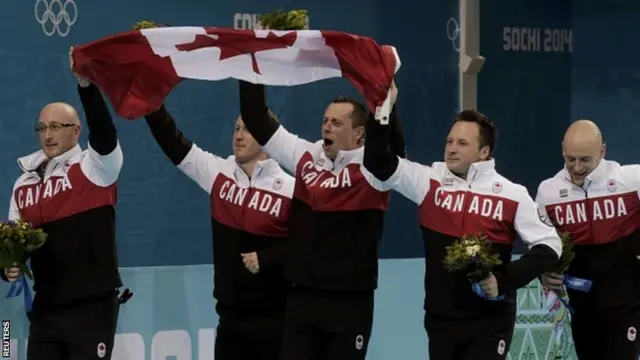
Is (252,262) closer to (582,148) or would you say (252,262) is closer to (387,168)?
(387,168)

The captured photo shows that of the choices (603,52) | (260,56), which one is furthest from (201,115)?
(603,52)

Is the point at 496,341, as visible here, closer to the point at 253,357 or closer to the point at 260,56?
the point at 253,357

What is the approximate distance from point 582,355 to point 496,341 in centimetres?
120

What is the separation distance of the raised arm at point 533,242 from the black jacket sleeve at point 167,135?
1.90m

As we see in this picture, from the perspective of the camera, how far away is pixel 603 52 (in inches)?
475

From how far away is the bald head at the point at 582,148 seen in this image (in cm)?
700

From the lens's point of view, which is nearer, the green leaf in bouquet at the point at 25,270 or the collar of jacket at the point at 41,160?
the green leaf in bouquet at the point at 25,270

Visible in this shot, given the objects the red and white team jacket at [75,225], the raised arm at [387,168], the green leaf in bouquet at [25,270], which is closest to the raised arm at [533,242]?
the raised arm at [387,168]

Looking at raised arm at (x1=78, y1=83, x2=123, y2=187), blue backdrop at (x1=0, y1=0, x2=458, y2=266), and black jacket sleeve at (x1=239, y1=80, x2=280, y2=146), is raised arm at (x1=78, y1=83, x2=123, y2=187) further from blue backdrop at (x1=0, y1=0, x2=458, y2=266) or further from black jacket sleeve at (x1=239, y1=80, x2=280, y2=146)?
blue backdrop at (x1=0, y1=0, x2=458, y2=266)

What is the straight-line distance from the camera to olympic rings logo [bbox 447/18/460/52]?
11070 mm

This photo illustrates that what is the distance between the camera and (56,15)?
924 centimetres

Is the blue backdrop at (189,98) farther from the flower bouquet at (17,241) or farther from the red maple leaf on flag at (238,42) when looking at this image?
the red maple leaf on flag at (238,42)

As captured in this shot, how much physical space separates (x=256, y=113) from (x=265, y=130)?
0.11m

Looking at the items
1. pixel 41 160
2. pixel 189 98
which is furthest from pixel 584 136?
pixel 189 98
